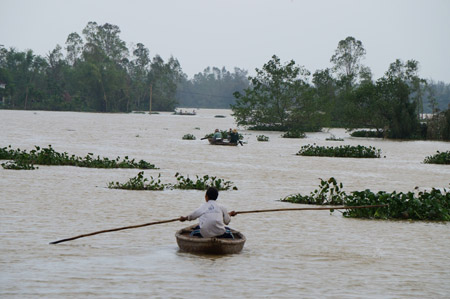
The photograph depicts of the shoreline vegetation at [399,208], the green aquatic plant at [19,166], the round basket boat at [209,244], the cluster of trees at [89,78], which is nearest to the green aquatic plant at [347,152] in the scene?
the green aquatic plant at [19,166]

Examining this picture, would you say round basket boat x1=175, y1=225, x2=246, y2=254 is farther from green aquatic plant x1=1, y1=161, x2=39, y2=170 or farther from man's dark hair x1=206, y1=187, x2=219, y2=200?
green aquatic plant x1=1, y1=161, x2=39, y2=170

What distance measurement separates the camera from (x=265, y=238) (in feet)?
37.6

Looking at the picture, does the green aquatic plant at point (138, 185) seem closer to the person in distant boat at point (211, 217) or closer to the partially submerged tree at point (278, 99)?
the person in distant boat at point (211, 217)

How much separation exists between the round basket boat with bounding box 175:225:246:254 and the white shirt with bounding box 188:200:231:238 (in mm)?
180

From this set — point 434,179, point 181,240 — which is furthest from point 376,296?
point 434,179

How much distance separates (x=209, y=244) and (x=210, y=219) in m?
0.40

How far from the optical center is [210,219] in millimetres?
9672

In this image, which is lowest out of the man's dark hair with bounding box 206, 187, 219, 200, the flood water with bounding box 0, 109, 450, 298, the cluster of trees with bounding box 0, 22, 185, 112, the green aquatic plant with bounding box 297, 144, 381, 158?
the flood water with bounding box 0, 109, 450, 298

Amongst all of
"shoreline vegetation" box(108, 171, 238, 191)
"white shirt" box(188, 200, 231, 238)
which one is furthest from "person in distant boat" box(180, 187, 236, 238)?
"shoreline vegetation" box(108, 171, 238, 191)

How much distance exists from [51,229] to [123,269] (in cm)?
338

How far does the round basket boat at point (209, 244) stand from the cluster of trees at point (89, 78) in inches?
4178

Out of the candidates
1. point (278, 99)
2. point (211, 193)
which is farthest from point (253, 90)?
Answer: point (211, 193)

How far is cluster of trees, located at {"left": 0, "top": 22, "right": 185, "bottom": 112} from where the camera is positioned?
381 feet

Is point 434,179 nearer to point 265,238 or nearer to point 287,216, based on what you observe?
point 287,216
